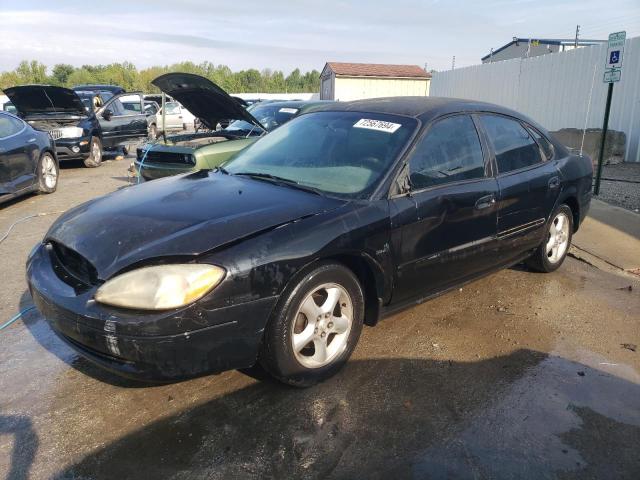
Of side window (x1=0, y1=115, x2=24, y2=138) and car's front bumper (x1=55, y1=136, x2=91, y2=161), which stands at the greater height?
side window (x1=0, y1=115, x2=24, y2=138)

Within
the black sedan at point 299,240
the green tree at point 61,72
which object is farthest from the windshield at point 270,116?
the green tree at point 61,72

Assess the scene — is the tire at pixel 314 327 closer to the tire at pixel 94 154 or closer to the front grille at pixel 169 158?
the front grille at pixel 169 158

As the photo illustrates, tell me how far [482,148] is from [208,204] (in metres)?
2.11

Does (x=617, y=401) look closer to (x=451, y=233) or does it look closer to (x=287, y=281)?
(x=451, y=233)

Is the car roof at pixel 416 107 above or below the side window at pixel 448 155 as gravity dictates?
above

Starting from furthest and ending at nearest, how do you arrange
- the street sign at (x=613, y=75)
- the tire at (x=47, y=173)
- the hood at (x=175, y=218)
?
1. the tire at (x=47, y=173)
2. the street sign at (x=613, y=75)
3. the hood at (x=175, y=218)

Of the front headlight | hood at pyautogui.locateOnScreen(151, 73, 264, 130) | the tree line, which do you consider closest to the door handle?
the front headlight

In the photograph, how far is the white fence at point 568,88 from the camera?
37.9ft

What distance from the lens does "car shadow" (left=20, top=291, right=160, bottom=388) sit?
10.2 ft

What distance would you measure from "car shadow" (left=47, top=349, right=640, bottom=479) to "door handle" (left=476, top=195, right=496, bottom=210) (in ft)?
3.77

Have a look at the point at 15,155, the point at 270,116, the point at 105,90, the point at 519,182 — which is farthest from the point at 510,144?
the point at 105,90

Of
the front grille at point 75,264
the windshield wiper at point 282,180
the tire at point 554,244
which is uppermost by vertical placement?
the windshield wiper at point 282,180

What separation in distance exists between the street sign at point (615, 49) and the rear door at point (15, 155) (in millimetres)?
8839

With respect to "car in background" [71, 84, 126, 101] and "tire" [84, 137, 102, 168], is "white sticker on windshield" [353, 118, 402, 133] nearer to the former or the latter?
"tire" [84, 137, 102, 168]
